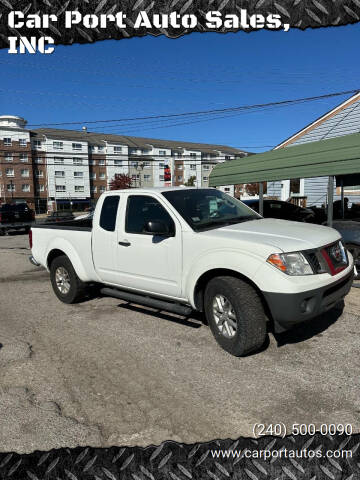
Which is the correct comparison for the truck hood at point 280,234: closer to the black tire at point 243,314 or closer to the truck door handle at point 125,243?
the black tire at point 243,314

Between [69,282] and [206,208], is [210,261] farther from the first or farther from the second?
[69,282]

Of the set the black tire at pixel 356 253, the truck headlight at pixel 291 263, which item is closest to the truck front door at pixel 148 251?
the truck headlight at pixel 291 263

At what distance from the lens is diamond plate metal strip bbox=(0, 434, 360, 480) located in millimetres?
715

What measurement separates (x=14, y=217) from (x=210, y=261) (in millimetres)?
19205

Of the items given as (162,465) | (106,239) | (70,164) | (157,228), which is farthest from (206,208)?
(70,164)

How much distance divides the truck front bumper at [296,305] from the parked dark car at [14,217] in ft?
65.0

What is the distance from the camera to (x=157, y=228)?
14.1 feet

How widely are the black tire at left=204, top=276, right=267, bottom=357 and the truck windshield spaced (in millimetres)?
846

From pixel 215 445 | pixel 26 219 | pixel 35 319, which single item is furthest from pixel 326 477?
pixel 26 219

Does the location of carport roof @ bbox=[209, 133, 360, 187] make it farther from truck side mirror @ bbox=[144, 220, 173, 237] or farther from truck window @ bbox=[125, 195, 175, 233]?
truck side mirror @ bbox=[144, 220, 173, 237]

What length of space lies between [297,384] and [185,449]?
2.88 metres

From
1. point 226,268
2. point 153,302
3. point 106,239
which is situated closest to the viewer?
point 226,268

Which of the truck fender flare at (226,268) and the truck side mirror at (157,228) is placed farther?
the truck side mirror at (157,228)

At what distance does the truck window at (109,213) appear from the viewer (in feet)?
17.1
